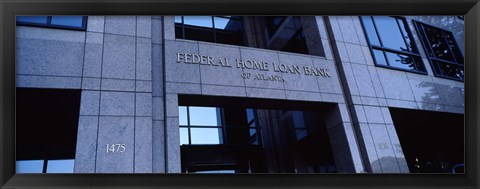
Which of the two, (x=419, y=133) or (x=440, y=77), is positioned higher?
(x=440, y=77)

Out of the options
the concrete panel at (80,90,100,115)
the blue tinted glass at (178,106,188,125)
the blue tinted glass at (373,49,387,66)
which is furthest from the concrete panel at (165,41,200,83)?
the blue tinted glass at (373,49,387,66)

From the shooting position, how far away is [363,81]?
9.23m

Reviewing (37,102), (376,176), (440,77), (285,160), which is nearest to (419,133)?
(440,77)

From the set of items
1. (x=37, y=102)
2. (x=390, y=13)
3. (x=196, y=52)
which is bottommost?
(x=390, y=13)

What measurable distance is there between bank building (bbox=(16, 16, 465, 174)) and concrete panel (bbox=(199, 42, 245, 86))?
0.03 meters

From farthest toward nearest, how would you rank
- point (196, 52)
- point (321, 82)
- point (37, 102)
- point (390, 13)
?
point (321, 82), point (196, 52), point (37, 102), point (390, 13)

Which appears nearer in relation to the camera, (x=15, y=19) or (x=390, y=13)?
(x=15, y=19)

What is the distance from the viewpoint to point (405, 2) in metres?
3.07

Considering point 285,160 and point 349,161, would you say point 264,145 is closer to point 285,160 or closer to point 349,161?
point 285,160

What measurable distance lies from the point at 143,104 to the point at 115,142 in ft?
3.41

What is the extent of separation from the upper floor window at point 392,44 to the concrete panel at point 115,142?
798 centimetres

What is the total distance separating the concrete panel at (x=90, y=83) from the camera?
6574mm

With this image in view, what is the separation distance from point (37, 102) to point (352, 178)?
7.55 meters

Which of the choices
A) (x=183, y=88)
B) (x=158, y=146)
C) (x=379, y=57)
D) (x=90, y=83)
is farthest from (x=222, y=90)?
(x=379, y=57)
